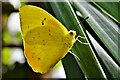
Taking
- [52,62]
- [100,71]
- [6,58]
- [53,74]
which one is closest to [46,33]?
[52,62]

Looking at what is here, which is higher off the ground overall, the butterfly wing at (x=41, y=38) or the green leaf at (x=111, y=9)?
the green leaf at (x=111, y=9)

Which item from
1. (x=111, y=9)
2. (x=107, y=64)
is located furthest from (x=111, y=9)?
(x=107, y=64)

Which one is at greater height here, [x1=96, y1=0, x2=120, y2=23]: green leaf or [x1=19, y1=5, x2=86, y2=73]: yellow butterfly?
[x1=96, y1=0, x2=120, y2=23]: green leaf

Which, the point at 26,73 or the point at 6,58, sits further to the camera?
the point at 6,58

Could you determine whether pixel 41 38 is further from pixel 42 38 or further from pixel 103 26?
pixel 103 26

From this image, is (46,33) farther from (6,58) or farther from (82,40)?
(6,58)

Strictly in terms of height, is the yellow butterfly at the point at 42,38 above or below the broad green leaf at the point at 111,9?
below

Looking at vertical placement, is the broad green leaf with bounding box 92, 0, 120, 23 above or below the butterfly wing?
above

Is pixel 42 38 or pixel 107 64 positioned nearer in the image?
pixel 107 64
